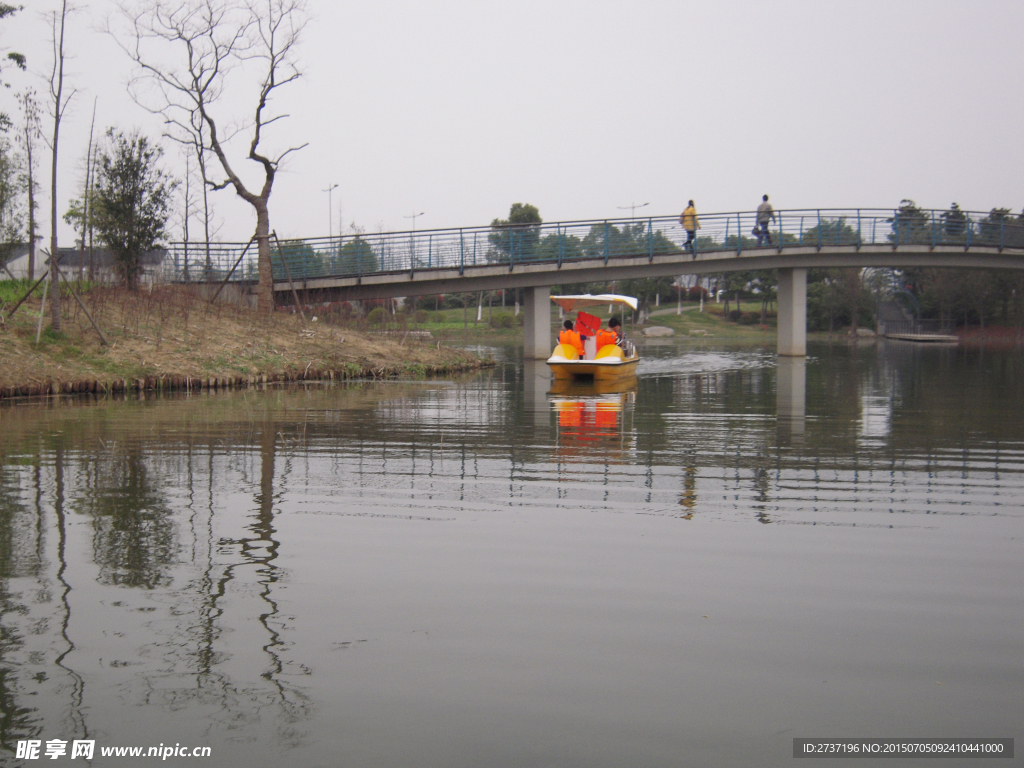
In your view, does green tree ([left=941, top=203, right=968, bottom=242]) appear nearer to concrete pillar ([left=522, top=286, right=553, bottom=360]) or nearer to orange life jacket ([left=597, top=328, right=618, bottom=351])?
concrete pillar ([left=522, top=286, right=553, bottom=360])

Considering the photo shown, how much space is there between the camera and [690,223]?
37531mm

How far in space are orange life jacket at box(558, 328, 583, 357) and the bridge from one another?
1200 centimetres

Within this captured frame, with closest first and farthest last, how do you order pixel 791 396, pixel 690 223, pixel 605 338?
pixel 791 396 < pixel 605 338 < pixel 690 223

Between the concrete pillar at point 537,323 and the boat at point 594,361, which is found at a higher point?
the concrete pillar at point 537,323

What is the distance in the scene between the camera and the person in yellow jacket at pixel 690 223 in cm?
3747

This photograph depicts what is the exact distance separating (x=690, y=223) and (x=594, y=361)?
51.9 ft

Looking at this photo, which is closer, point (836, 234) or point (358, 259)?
point (358, 259)

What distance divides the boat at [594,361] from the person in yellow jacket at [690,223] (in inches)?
463

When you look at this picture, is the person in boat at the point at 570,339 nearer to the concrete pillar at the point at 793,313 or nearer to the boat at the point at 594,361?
the boat at the point at 594,361

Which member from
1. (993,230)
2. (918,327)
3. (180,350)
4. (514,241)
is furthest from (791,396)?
(918,327)

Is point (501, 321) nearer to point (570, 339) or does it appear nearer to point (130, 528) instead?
point (570, 339)

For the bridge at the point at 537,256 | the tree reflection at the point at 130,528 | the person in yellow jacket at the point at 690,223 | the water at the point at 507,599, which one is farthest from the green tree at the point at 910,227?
the tree reflection at the point at 130,528

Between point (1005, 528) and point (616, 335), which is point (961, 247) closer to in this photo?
point (616, 335)

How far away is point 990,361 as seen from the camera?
36.8 m
